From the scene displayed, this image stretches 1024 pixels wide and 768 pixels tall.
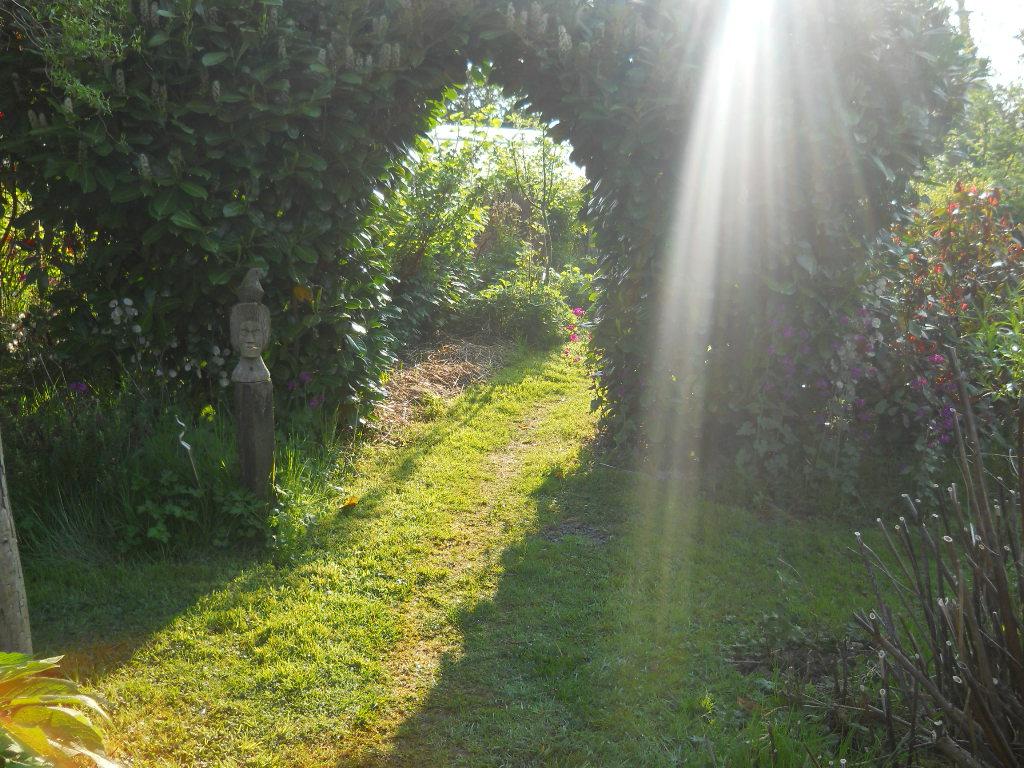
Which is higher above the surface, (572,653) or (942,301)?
(942,301)

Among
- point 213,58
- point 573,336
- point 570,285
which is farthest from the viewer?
point 570,285

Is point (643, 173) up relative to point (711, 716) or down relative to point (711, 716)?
up

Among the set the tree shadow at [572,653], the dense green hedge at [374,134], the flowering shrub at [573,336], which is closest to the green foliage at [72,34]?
the dense green hedge at [374,134]

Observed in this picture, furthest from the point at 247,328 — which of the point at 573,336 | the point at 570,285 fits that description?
the point at 570,285

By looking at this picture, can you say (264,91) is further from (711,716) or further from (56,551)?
(711,716)

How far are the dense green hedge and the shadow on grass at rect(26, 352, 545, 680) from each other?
1587 millimetres

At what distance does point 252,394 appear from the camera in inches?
178

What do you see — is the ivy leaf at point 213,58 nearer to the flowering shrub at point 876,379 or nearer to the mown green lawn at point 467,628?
the mown green lawn at point 467,628

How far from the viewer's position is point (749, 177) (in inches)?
196

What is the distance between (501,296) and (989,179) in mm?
5326

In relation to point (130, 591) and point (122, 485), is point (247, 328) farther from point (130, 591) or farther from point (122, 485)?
point (130, 591)

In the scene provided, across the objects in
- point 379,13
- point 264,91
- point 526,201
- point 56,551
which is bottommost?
point 56,551

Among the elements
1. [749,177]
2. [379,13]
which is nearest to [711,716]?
[749,177]

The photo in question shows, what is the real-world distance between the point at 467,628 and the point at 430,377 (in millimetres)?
4161
